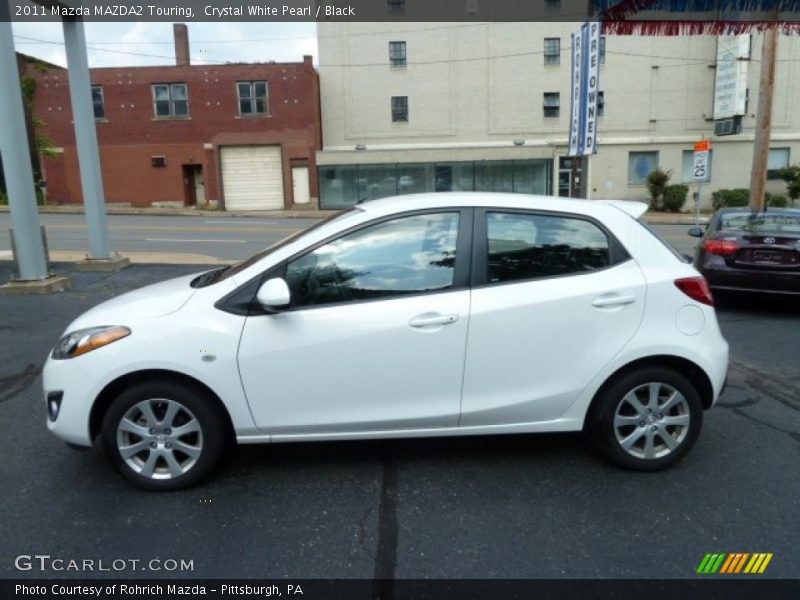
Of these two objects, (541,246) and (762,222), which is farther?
(762,222)

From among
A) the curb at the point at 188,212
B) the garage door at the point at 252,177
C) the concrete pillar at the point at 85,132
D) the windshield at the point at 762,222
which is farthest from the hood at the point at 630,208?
the garage door at the point at 252,177

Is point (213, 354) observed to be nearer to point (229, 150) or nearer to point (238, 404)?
point (238, 404)

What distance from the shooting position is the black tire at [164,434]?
11.1 ft

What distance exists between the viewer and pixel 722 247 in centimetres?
782

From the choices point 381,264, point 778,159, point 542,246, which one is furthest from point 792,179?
point 381,264

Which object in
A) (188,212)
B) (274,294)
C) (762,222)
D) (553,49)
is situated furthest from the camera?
(553,49)

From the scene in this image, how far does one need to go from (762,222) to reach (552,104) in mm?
27937

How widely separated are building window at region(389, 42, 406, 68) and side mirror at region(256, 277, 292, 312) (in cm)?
3324

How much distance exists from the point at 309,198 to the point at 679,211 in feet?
62.7

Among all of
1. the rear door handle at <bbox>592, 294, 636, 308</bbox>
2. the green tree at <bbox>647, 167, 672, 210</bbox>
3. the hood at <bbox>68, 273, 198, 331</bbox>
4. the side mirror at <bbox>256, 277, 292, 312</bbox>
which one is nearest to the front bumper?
the hood at <bbox>68, 273, 198, 331</bbox>

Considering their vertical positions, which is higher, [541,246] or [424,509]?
[541,246]

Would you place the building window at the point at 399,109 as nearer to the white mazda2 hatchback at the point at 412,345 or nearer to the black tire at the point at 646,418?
the white mazda2 hatchback at the point at 412,345

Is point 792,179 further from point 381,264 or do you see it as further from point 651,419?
point 381,264

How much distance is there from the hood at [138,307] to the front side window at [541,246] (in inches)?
68.4
